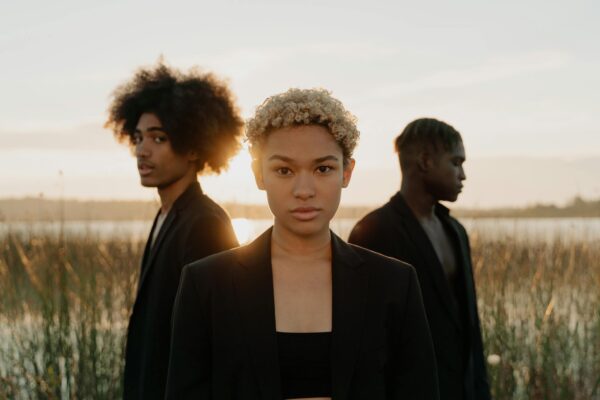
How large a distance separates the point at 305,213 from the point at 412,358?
0.47m

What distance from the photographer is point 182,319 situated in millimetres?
2033

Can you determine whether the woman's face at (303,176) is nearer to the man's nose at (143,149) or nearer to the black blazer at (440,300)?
the black blazer at (440,300)

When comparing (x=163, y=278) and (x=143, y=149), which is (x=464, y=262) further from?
(x=143, y=149)

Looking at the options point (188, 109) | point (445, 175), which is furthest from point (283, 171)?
point (188, 109)

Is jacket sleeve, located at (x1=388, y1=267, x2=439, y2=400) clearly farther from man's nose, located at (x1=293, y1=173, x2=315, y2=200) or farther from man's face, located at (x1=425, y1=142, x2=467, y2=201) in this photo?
man's face, located at (x1=425, y1=142, x2=467, y2=201)

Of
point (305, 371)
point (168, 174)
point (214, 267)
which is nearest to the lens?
point (305, 371)

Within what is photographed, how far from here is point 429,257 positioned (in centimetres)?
350

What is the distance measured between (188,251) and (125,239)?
5.37m

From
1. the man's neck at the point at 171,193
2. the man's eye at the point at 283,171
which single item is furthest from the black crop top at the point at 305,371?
the man's neck at the point at 171,193

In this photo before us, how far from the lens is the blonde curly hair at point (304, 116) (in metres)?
2.03

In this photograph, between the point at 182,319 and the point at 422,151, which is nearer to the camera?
the point at 182,319

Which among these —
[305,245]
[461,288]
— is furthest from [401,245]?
[305,245]

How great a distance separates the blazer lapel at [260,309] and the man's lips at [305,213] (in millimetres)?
154

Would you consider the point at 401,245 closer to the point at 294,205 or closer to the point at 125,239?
the point at 294,205
